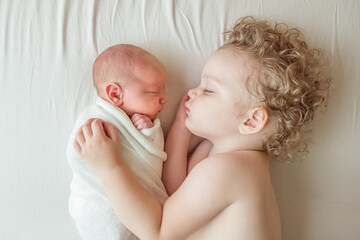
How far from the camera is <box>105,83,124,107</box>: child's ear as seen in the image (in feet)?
2.98

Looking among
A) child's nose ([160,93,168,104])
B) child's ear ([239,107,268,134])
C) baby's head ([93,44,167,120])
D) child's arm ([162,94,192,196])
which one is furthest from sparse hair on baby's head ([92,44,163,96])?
child's ear ([239,107,268,134])

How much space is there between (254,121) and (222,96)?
12cm

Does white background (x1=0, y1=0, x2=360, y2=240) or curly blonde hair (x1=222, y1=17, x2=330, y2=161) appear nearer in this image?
curly blonde hair (x1=222, y1=17, x2=330, y2=161)

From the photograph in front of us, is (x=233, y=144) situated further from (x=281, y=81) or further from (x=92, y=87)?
(x=92, y=87)

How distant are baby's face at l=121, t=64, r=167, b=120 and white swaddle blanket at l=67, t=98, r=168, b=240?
0.04 meters

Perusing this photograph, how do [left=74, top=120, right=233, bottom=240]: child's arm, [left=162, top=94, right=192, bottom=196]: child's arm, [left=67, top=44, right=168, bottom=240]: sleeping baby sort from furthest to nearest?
1. [left=162, top=94, right=192, bottom=196]: child's arm
2. [left=67, top=44, right=168, bottom=240]: sleeping baby
3. [left=74, top=120, right=233, bottom=240]: child's arm

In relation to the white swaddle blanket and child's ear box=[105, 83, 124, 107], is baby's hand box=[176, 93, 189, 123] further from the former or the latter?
child's ear box=[105, 83, 124, 107]

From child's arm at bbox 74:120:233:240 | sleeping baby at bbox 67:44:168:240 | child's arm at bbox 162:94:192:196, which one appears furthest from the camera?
child's arm at bbox 162:94:192:196

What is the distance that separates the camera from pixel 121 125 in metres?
0.92

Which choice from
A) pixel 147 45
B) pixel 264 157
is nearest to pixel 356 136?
pixel 264 157

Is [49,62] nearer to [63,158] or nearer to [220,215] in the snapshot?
[63,158]

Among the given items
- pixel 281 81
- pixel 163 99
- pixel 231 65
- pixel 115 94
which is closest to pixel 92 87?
pixel 115 94

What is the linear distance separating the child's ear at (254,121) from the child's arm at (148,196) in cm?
15

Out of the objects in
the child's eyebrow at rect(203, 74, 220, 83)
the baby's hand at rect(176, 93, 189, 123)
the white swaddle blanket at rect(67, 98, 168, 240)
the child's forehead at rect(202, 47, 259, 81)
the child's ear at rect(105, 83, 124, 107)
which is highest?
the child's forehead at rect(202, 47, 259, 81)
